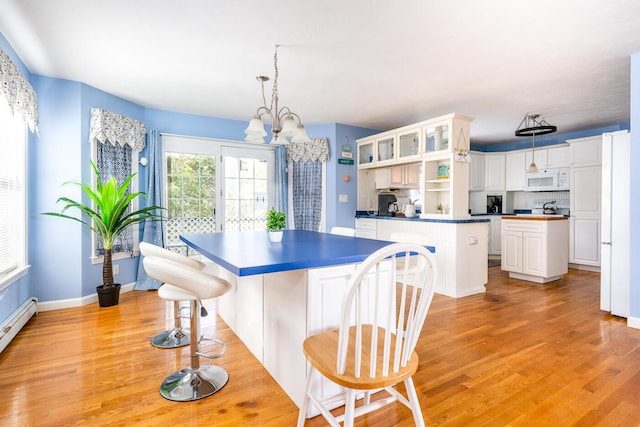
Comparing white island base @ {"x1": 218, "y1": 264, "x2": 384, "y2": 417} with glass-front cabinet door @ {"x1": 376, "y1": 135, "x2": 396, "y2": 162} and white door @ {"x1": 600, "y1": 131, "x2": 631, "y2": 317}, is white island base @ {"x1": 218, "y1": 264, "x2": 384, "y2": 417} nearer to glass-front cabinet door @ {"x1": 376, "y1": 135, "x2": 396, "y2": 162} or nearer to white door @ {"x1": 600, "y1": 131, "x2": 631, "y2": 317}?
white door @ {"x1": 600, "y1": 131, "x2": 631, "y2": 317}

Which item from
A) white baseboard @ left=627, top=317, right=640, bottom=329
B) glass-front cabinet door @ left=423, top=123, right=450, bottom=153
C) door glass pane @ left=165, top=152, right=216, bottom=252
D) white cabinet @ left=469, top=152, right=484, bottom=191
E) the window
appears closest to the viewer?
the window

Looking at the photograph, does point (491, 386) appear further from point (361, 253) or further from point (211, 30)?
point (211, 30)

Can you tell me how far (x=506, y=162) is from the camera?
269 inches

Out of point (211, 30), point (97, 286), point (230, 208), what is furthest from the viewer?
point (230, 208)

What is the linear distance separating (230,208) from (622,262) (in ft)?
15.8

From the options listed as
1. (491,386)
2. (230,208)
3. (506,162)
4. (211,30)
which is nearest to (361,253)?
(491,386)

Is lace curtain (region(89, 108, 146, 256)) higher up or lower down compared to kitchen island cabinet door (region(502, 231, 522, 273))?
higher up

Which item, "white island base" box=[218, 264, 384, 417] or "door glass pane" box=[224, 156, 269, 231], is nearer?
"white island base" box=[218, 264, 384, 417]

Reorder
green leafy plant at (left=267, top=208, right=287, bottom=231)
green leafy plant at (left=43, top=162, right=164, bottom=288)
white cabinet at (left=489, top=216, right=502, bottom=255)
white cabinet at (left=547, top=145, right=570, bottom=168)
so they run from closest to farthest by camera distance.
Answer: green leafy plant at (left=267, top=208, right=287, bottom=231) < green leafy plant at (left=43, top=162, right=164, bottom=288) < white cabinet at (left=547, top=145, right=570, bottom=168) < white cabinet at (left=489, top=216, right=502, bottom=255)

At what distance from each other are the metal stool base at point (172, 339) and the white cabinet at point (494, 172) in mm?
6589

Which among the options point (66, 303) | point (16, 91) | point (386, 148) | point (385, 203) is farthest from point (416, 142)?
point (66, 303)

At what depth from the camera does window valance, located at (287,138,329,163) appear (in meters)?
5.33

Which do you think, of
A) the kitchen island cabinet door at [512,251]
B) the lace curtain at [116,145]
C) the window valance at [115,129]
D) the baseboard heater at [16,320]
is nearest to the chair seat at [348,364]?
the baseboard heater at [16,320]

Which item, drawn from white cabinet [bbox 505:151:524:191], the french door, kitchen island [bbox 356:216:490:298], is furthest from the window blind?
white cabinet [bbox 505:151:524:191]
